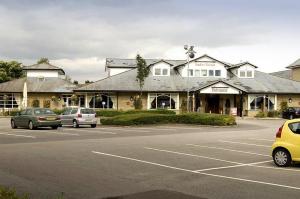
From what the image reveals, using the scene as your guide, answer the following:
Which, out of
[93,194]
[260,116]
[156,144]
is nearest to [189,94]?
[260,116]

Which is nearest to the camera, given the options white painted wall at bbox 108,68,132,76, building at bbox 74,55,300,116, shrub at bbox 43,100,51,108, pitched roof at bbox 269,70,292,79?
building at bbox 74,55,300,116

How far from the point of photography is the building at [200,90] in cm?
5166

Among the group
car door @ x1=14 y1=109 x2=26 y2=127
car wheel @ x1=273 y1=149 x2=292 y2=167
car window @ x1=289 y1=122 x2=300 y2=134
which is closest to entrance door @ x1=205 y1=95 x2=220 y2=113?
car door @ x1=14 y1=109 x2=26 y2=127

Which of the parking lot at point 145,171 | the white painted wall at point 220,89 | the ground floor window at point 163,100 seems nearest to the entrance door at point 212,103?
the white painted wall at point 220,89

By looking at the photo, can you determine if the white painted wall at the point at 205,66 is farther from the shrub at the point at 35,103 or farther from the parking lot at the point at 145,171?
the parking lot at the point at 145,171

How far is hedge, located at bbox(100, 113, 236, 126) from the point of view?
110 feet

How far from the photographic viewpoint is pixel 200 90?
164 feet

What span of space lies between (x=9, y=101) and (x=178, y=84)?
2206 cm

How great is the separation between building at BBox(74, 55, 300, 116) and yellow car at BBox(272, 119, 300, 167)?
3624 centimetres

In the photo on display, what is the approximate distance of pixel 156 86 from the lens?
172 ft

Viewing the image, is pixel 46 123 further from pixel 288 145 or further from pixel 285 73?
pixel 285 73

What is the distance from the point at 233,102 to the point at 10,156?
41596 mm

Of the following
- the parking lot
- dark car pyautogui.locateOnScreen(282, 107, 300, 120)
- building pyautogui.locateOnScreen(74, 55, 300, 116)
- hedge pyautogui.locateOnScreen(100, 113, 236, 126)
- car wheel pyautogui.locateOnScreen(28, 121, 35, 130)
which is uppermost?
building pyautogui.locateOnScreen(74, 55, 300, 116)

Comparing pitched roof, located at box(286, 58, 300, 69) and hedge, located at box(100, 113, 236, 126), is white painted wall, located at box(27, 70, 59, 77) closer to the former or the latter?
hedge, located at box(100, 113, 236, 126)
